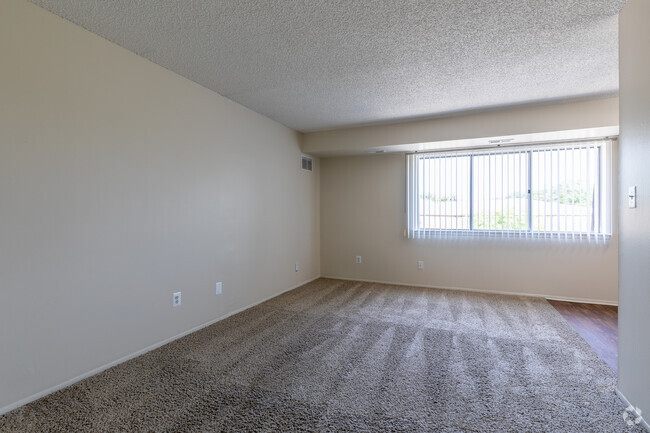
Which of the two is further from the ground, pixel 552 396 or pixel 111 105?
pixel 111 105

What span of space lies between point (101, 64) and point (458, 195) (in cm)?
448

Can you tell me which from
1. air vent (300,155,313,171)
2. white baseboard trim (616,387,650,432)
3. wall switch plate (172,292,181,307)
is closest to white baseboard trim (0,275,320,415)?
wall switch plate (172,292,181,307)

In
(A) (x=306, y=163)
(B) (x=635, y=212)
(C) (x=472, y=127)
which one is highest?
(C) (x=472, y=127)

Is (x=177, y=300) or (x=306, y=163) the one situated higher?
(x=306, y=163)

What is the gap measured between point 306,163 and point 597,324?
420 centimetres

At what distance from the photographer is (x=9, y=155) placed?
6.03ft

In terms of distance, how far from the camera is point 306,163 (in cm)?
524

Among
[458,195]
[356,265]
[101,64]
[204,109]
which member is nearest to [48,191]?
[101,64]

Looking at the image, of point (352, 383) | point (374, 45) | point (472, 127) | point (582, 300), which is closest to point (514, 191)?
point (472, 127)

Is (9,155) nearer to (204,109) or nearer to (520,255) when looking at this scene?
(204,109)

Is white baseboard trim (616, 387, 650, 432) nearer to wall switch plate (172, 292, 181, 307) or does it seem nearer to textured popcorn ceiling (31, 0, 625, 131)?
textured popcorn ceiling (31, 0, 625, 131)

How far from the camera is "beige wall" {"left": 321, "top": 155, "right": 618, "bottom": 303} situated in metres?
4.20

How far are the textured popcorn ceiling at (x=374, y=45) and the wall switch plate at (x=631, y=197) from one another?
3.75 ft

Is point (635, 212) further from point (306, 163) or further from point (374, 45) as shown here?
point (306, 163)
